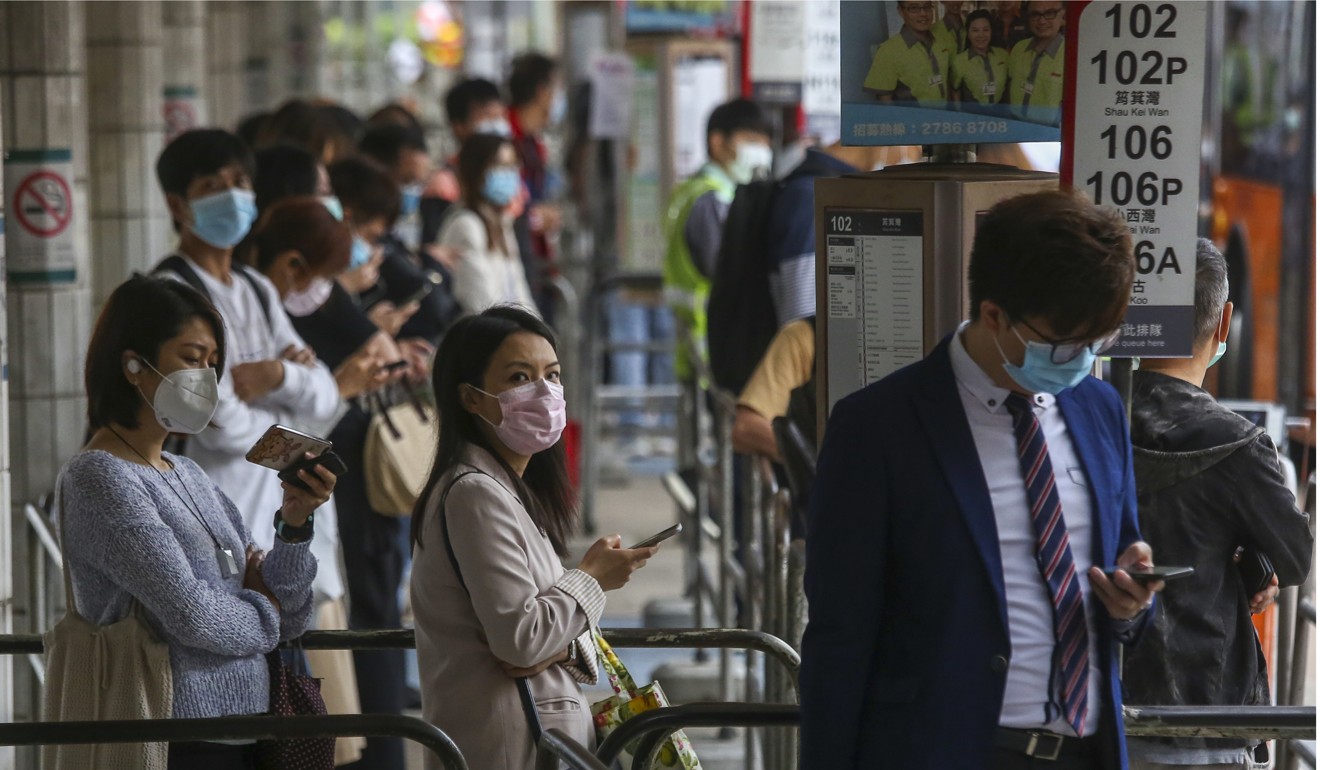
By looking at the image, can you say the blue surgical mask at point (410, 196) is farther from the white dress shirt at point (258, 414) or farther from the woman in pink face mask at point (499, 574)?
the woman in pink face mask at point (499, 574)

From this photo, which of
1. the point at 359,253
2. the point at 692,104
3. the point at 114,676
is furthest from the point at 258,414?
the point at 692,104

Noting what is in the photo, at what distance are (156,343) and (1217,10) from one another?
10838 mm

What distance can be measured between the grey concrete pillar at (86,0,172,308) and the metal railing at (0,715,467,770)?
18.1ft

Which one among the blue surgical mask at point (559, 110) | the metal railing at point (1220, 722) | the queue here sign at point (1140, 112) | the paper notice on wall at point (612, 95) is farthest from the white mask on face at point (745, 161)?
the blue surgical mask at point (559, 110)

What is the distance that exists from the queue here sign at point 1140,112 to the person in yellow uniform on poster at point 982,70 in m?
0.19

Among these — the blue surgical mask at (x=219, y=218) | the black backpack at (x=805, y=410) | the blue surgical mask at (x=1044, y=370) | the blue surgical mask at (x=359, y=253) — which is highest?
the blue surgical mask at (x=219, y=218)

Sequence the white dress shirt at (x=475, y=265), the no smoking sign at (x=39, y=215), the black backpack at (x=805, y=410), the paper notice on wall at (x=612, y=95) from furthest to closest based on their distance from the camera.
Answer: the paper notice on wall at (x=612, y=95)
the white dress shirt at (x=475, y=265)
the no smoking sign at (x=39, y=215)
the black backpack at (x=805, y=410)

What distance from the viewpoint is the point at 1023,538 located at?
289cm

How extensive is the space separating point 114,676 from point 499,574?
79cm

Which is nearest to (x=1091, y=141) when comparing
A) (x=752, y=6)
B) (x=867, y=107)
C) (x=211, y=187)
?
(x=867, y=107)

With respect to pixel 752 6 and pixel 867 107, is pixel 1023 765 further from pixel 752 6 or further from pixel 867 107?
pixel 752 6

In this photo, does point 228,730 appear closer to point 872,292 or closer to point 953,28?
point 872,292

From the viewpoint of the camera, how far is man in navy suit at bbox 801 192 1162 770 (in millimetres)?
2840

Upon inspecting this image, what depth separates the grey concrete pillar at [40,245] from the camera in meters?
5.96
